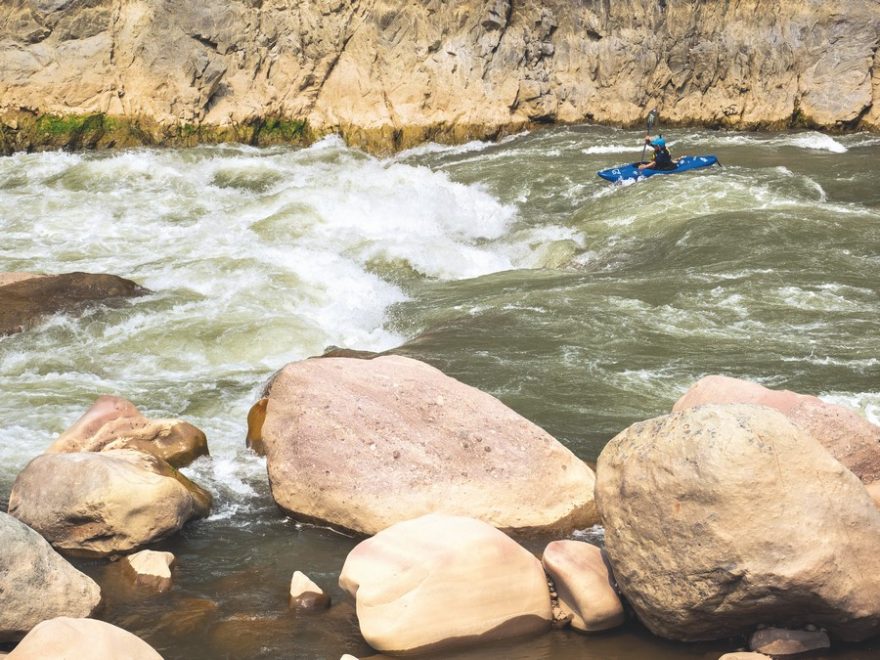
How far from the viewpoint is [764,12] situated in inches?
877

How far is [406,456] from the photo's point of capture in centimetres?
562

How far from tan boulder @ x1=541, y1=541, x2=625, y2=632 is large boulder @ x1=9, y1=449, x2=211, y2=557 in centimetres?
204

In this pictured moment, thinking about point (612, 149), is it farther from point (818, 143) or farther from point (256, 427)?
point (256, 427)

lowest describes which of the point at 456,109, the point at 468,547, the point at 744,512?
the point at 456,109

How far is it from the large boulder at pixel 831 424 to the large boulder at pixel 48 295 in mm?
6718

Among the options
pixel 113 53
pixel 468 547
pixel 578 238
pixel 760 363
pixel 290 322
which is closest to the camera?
pixel 468 547

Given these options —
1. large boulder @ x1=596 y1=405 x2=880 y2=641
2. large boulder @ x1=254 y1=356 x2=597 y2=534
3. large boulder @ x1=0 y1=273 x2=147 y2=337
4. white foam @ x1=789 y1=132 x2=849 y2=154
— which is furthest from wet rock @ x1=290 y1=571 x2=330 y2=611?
white foam @ x1=789 y1=132 x2=849 y2=154

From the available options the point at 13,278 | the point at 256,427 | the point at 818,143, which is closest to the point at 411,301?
the point at 13,278

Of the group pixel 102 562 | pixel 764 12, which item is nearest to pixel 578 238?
pixel 102 562

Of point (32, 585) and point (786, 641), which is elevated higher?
point (786, 641)

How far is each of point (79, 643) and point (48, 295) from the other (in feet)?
22.6

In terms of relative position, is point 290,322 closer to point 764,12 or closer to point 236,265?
point 236,265

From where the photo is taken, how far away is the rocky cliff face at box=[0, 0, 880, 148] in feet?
70.7

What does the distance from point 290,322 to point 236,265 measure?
2229 mm
